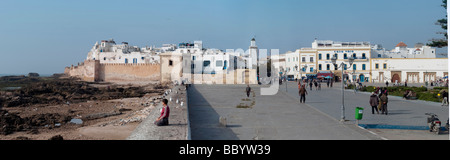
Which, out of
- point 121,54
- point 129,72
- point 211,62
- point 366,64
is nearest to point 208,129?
point 366,64

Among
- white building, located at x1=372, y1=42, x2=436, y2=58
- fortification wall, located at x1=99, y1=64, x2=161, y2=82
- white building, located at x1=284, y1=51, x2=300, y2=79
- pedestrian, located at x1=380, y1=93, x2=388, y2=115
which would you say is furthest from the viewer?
fortification wall, located at x1=99, y1=64, x2=161, y2=82

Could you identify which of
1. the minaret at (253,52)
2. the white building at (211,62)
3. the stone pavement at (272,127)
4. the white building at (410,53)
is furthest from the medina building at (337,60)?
the stone pavement at (272,127)

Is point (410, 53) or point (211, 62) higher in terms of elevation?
point (410, 53)

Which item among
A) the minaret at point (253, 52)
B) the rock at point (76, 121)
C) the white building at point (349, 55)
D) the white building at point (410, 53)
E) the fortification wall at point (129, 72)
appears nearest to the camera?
the rock at point (76, 121)

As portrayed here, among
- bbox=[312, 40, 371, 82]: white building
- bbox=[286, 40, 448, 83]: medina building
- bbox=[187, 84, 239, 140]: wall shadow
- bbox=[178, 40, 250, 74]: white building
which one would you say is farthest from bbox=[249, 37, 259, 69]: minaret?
bbox=[187, 84, 239, 140]: wall shadow

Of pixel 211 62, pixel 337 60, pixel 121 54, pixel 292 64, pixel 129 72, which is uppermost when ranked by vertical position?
pixel 121 54

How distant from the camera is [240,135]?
8.00 meters

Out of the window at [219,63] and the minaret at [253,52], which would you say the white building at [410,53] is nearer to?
the minaret at [253,52]

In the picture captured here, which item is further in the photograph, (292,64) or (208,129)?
(292,64)

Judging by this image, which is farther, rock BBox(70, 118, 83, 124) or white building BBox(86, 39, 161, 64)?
white building BBox(86, 39, 161, 64)

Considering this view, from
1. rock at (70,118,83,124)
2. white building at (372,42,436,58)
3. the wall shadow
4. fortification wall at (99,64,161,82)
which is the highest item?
white building at (372,42,436,58)

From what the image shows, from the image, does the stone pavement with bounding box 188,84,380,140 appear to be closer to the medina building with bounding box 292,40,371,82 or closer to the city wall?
the medina building with bounding box 292,40,371,82

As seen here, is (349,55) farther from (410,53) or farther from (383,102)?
(383,102)
